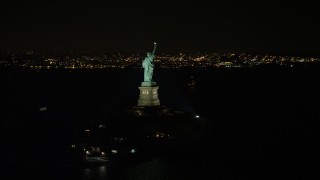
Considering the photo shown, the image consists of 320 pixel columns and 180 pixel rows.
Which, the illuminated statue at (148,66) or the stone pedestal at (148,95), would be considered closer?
the stone pedestal at (148,95)

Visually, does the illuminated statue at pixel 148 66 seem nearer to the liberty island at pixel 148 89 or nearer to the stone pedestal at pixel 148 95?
the liberty island at pixel 148 89

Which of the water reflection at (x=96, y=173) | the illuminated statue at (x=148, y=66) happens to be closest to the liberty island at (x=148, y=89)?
the illuminated statue at (x=148, y=66)

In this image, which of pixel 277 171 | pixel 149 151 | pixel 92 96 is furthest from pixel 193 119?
pixel 92 96

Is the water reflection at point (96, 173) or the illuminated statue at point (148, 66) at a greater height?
the illuminated statue at point (148, 66)

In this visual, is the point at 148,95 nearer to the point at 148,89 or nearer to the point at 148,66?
the point at 148,89

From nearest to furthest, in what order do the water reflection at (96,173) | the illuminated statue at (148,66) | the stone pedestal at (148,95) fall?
the water reflection at (96,173) → the stone pedestal at (148,95) → the illuminated statue at (148,66)

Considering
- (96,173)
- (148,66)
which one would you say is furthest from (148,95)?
(96,173)

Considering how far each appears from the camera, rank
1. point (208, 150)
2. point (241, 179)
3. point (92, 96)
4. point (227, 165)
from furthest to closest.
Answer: point (92, 96), point (208, 150), point (227, 165), point (241, 179)

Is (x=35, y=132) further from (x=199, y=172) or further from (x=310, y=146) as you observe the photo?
(x=310, y=146)

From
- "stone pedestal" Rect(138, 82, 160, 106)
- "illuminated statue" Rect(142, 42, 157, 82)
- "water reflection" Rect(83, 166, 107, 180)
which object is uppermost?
"illuminated statue" Rect(142, 42, 157, 82)

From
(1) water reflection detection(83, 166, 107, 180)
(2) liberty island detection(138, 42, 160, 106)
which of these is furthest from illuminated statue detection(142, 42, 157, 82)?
(1) water reflection detection(83, 166, 107, 180)

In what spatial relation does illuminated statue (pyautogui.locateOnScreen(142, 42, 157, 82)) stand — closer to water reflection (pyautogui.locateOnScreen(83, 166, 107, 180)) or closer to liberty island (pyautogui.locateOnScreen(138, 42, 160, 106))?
liberty island (pyautogui.locateOnScreen(138, 42, 160, 106))
